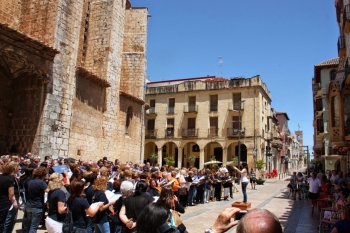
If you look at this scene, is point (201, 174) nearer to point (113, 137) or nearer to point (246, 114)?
point (113, 137)

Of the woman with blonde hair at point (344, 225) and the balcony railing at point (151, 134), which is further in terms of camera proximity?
the balcony railing at point (151, 134)

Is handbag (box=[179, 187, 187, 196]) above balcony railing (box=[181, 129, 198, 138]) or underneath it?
underneath

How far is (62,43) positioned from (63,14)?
1.15m

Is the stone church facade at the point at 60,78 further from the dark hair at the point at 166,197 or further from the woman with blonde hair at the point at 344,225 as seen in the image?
the woman with blonde hair at the point at 344,225

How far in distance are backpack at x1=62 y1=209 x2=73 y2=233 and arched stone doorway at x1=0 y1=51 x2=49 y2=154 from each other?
711 cm

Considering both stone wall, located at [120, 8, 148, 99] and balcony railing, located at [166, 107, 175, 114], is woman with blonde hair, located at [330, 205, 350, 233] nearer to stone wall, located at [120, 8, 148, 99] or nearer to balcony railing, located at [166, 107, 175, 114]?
stone wall, located at [120, 8, 148, 99]

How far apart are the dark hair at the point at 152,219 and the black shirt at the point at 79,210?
2.24 m

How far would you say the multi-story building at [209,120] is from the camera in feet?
110

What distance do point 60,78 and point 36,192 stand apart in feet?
23.7

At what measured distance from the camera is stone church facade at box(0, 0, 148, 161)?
10.5 metres

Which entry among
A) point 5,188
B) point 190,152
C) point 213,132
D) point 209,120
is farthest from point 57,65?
A: point 190,152

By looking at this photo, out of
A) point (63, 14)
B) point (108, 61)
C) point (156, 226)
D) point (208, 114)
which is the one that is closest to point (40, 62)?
point (63, 14)

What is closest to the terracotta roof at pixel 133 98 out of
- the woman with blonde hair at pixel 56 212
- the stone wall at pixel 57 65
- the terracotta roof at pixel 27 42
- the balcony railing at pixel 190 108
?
the stone wall at pixel 57 65

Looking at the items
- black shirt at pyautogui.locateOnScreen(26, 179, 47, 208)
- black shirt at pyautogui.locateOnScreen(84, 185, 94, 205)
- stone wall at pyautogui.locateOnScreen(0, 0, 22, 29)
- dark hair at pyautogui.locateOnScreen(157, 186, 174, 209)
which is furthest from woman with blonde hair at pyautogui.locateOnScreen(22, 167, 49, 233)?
stone wall at pyautogui.locateOnScreen(0, 0, 22, 29)
